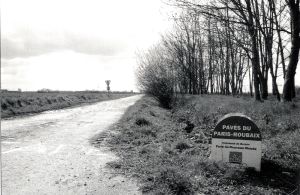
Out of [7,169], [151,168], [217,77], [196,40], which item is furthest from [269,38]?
[217,77]

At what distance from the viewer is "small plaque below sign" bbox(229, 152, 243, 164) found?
6448mm

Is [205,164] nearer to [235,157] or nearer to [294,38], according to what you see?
[235,157]

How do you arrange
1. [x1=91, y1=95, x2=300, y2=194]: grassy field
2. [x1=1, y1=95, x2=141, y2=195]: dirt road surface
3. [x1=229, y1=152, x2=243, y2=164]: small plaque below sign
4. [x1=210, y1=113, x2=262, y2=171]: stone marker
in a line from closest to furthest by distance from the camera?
[x1=91, y1=95, x2=300, y2=194]: grassy field < [x1=1, y1=95, x2=141, y2=195]: dirt road surface < [x1=210, y1=113, x2=262, y2=171]: stone marker < [x1=229, y1=152, x2=243, y2=164]: small plaque below sign

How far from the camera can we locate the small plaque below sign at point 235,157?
6448 mm

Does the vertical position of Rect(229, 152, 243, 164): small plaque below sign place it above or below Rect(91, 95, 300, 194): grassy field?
above

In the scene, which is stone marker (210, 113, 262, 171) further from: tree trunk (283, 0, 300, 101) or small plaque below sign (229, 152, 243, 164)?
tree trunk (283, 0, 300, 101)

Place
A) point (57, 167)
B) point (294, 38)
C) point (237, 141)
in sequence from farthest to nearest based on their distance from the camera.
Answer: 1. point (294, 38)
2. point (57, 167)
3. point (237, 141)

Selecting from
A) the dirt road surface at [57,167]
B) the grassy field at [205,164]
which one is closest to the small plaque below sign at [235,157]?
the grassy field at [205,164]

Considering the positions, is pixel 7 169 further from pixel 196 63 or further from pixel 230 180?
pixel 196 63

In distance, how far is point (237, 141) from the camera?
6469mm

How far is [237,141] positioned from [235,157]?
1.14ft

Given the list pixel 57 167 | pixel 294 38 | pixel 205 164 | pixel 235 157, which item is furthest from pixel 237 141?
pixel 294 38

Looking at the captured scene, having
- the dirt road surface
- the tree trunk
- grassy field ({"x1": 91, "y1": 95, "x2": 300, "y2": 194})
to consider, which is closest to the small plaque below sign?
grassy field ({"x1": 91, "y1": 95, "x2": 300, "y2": 194})

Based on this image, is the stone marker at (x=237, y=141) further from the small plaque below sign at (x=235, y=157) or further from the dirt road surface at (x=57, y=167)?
the dirt road surface at (x=57, y=167)
